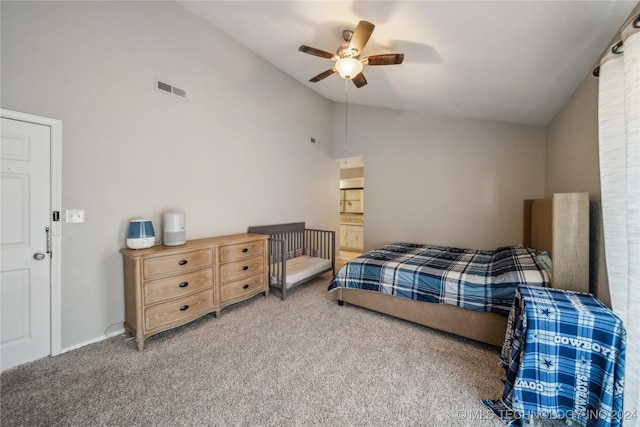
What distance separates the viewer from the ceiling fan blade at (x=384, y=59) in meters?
2.25

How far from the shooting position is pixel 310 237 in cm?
476

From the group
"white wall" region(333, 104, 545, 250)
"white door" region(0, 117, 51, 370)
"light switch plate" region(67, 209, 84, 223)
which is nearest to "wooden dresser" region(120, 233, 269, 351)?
"light switch plate" region(67, 209, 84, 223)

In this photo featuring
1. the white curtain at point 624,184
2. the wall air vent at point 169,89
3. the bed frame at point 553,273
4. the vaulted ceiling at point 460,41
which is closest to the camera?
the white curtain at point 624,184

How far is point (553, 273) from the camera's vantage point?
188cm

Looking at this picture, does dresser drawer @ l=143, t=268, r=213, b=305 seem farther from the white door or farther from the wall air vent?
the wall air vent

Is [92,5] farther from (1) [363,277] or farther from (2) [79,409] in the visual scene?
(1) [363,277]

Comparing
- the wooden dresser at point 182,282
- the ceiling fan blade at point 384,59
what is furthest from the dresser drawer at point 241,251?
the ceiling fan blade at point 384,59

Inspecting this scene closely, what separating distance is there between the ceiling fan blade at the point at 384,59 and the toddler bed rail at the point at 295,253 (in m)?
2.26

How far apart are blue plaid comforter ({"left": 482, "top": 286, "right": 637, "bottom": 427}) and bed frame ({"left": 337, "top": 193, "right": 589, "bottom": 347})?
42cm

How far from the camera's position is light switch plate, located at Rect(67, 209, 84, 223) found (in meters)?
2.10

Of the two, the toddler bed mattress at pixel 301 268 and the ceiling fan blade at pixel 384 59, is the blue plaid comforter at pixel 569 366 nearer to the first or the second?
the ceiling fan blade at pixel 384 59

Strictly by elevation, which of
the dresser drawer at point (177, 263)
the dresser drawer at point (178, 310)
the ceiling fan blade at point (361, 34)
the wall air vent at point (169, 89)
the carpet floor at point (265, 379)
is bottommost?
the carpet floor at point (265, 379)

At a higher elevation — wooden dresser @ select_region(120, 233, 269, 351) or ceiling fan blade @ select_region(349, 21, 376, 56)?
ceiling fan blade @ select_region(349, 21, 376, 56)

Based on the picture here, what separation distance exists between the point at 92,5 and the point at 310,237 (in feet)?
13.1
